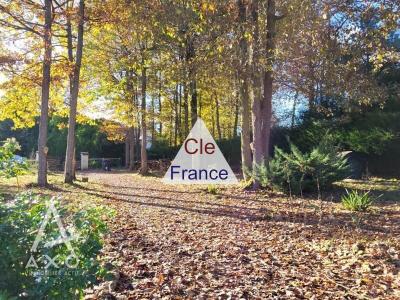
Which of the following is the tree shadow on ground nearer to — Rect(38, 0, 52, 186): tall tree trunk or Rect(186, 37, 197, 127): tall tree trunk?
Rect(38, 0, 52, 186): tall tree trunk

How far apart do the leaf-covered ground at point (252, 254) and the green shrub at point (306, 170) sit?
6.23 feet

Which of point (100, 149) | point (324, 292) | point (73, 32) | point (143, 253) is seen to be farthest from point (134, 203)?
point (100, 149)

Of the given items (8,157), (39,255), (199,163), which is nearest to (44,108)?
(199,163)

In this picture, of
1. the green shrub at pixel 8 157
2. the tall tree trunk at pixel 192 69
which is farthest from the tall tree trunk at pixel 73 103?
the green shrub at pixel 8 157

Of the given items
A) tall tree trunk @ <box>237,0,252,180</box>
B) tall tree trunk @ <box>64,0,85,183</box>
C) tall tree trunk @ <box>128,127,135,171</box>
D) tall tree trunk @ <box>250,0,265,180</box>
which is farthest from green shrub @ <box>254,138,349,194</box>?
Answer: tall tree trunk @ <box>128,127,135,171</box>

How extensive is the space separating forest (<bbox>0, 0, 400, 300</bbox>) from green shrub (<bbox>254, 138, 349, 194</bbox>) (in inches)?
1.5

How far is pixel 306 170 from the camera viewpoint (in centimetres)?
880

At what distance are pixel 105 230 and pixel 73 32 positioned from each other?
1199 centimetres

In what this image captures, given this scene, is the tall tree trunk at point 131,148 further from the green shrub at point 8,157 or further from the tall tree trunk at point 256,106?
the green shrub at point 8,157

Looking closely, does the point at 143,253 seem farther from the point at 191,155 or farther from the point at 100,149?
the point at 100,149

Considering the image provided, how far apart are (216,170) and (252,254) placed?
476 inches

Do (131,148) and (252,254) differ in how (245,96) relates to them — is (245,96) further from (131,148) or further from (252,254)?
(131,148)

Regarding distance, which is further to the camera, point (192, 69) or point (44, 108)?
point (44, 108)

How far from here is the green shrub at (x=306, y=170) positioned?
884cm
